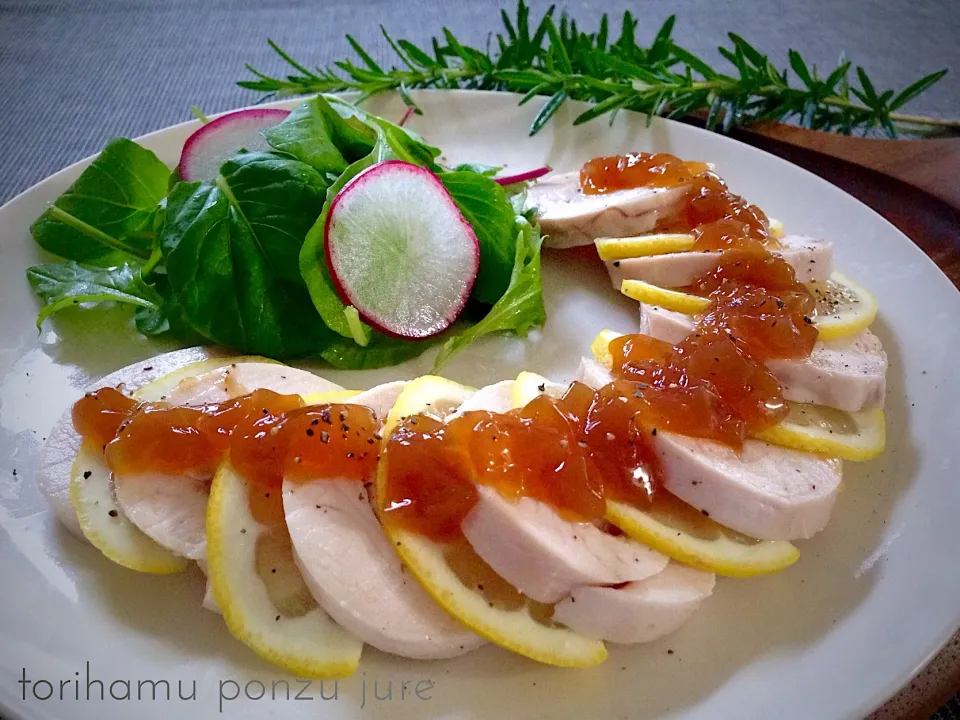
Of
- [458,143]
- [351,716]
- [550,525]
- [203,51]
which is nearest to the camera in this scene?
[351,716]

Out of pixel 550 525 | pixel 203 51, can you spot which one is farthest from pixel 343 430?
pixel 203 51

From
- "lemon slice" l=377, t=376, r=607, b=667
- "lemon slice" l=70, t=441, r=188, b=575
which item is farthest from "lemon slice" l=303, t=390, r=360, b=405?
"lemon slice" l=70, t=441, r=188, b=575

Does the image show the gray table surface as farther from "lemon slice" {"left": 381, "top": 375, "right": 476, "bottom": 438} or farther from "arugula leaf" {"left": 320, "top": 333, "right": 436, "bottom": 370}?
"lemon slice" {"left": 381, "top": 375, "right": 476, "bottom": 438}

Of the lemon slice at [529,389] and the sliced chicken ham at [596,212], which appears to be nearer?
the lemon slice at [529,389]

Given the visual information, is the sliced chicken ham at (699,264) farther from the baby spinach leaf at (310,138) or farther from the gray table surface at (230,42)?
the gray table surface at (230,42)

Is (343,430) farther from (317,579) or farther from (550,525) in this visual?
(550,525)

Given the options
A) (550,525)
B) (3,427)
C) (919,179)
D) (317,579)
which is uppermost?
(919,179)

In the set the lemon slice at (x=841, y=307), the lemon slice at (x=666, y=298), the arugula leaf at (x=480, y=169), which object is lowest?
the lemon slice at (x=666, y=298)

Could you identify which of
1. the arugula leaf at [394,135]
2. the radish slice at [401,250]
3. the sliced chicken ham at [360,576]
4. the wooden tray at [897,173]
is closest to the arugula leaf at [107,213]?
the arugula leaf at [394,135]
